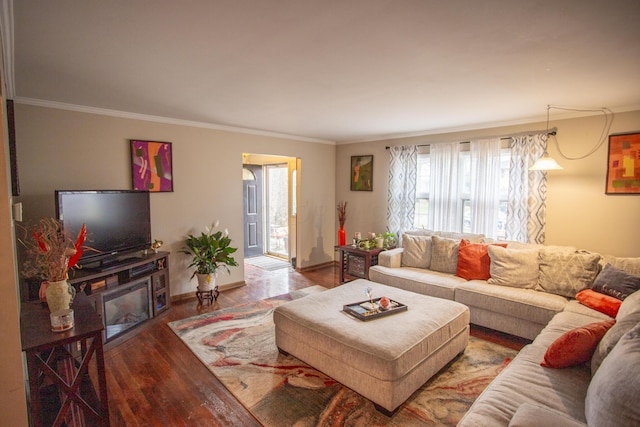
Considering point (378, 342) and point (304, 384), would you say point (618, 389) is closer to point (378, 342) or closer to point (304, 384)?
point (378, 342)

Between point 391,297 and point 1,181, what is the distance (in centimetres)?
285

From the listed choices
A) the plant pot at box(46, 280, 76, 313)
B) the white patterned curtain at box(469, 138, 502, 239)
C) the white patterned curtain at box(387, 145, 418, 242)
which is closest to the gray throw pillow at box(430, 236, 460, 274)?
the white patterned curtain at box(469, 138, 502, 239)

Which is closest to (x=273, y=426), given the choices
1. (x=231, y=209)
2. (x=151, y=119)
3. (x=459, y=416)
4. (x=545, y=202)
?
(x=459, y=416)

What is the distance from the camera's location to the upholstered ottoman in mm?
2145

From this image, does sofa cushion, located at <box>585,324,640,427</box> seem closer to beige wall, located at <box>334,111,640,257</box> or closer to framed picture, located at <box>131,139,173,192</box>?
beige wall, located at <box>334,111,640,257</box>

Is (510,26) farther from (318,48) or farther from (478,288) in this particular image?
(478,288)

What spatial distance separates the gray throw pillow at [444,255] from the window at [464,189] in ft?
2.14

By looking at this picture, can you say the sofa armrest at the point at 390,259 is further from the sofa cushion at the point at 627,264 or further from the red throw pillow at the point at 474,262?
the sofa cushion at the point at 627,264

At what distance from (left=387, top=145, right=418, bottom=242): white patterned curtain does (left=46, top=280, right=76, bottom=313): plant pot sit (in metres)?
4.45

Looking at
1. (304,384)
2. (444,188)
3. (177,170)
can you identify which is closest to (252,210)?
(177,170)

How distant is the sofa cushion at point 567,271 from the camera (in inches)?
123

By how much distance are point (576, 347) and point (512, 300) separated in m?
1.35

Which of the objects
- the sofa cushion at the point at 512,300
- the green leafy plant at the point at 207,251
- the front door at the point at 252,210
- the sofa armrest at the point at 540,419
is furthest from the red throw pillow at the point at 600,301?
the front door at the point at 252,210

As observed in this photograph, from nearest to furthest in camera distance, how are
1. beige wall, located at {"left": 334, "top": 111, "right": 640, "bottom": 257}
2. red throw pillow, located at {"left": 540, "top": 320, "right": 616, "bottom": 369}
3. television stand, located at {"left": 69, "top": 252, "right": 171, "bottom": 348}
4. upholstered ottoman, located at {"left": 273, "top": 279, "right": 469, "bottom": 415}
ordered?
red throw pillow, located at {"left": 540, "top": 320, "right": 616, "bottom": 369}
upholstered ottoman, located at {"left": 273, "top": 279, "right": 469, "bottom": 415}
television stand, located at {"left": 69, "top": 252, "right": 171, "bottom": 348}
beige wall, located at {"left": 334, "top": 111, "right": 640, "bottom": 257}
